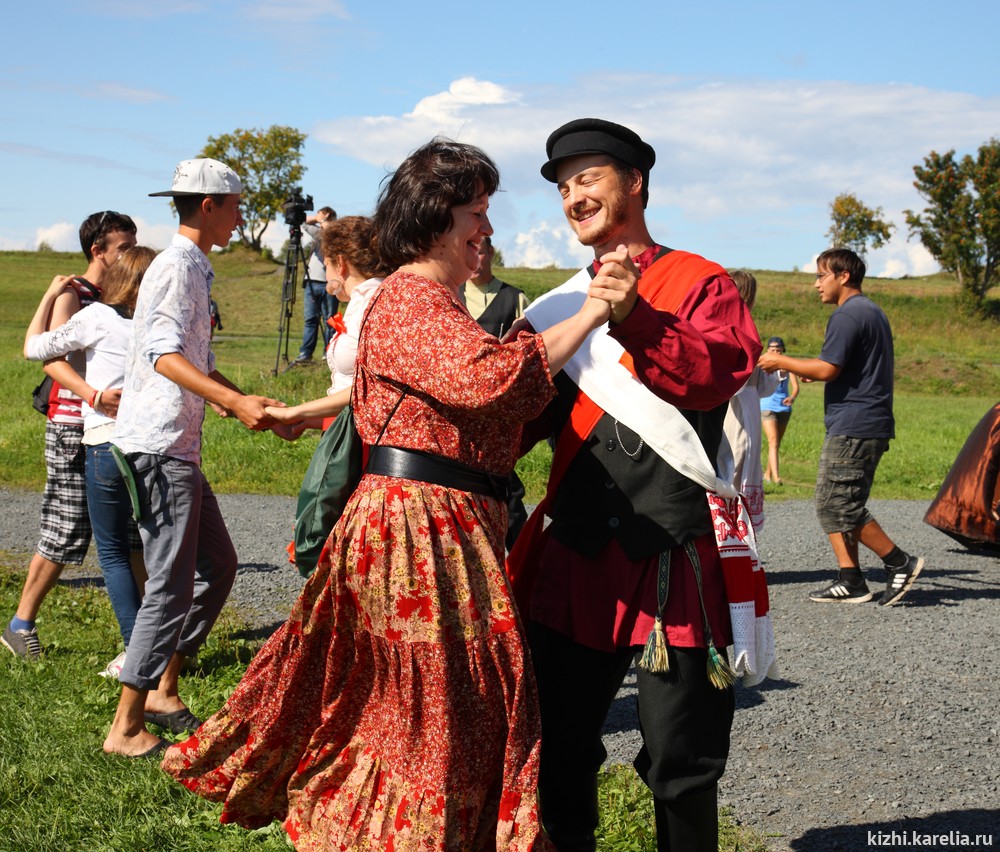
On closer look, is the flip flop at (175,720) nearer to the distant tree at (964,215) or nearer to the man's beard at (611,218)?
the man's beard at (611,218)

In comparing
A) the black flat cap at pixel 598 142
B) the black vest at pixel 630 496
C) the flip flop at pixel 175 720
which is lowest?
the flip flop at pixel 175 720

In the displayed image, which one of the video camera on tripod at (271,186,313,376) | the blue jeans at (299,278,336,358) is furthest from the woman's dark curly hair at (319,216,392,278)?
the blue jeans at (299,278,336,358)

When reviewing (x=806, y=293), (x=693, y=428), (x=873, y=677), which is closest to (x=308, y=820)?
(x=693, y=428)

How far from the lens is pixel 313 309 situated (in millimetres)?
15820

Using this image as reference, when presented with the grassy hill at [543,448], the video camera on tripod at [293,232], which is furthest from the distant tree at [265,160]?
the video camera on tripod at [293,232]

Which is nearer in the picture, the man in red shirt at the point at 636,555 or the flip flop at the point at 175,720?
the man in red shirt at the point at 636,555

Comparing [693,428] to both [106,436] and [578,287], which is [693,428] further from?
[106,436]

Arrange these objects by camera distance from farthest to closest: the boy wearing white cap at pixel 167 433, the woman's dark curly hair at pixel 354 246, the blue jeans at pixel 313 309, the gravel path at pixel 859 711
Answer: the blue jeans at pixel 313 309, the woman's dark curly hair at pixel 354 246, the boy wearing white cap at pixel 167 433, the gravel path at pixel 859 711

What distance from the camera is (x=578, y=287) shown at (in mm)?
3164

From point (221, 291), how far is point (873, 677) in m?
34.4

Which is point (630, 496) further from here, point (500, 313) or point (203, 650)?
point (203, 650)

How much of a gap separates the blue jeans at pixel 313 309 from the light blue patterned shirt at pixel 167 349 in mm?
10938

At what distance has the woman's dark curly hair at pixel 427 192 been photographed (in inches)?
113

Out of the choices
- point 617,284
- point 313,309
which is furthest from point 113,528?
point 313,309
